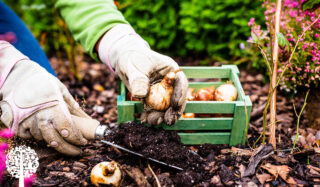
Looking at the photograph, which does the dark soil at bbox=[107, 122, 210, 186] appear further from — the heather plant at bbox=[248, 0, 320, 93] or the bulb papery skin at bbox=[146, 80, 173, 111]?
the heather plant at bbox=[248, 0, 320, 93]

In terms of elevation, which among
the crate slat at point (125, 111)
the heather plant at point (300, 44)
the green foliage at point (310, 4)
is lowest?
the crate slat at point (125, 111)

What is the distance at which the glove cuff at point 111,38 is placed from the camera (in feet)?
6.88

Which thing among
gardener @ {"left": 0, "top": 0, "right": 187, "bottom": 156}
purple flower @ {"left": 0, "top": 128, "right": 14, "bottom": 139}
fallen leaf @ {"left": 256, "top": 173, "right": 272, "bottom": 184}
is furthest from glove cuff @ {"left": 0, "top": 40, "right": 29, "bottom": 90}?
fallen leaf @ {"left": 256, "top": 173, "right": 272, "bottom": 184}

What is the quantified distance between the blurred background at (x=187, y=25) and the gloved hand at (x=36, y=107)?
62.3 inches

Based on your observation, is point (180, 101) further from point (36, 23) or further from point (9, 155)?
point (36, 23)

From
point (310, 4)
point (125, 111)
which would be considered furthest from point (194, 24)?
point (125, 111)

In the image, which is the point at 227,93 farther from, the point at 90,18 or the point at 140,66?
the point at 90,18

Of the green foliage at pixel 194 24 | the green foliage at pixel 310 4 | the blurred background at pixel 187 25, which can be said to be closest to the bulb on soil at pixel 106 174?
the green foliage at pixel 310 4

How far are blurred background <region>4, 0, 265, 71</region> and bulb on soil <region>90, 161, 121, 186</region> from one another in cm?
200

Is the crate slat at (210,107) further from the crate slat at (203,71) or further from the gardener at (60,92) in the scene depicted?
the crate slat at (203,71)

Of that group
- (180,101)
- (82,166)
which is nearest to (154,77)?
(180,101)

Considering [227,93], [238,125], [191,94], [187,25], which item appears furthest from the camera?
[187,25]

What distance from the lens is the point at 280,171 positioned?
5.91ft

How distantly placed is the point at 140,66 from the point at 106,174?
65cm
